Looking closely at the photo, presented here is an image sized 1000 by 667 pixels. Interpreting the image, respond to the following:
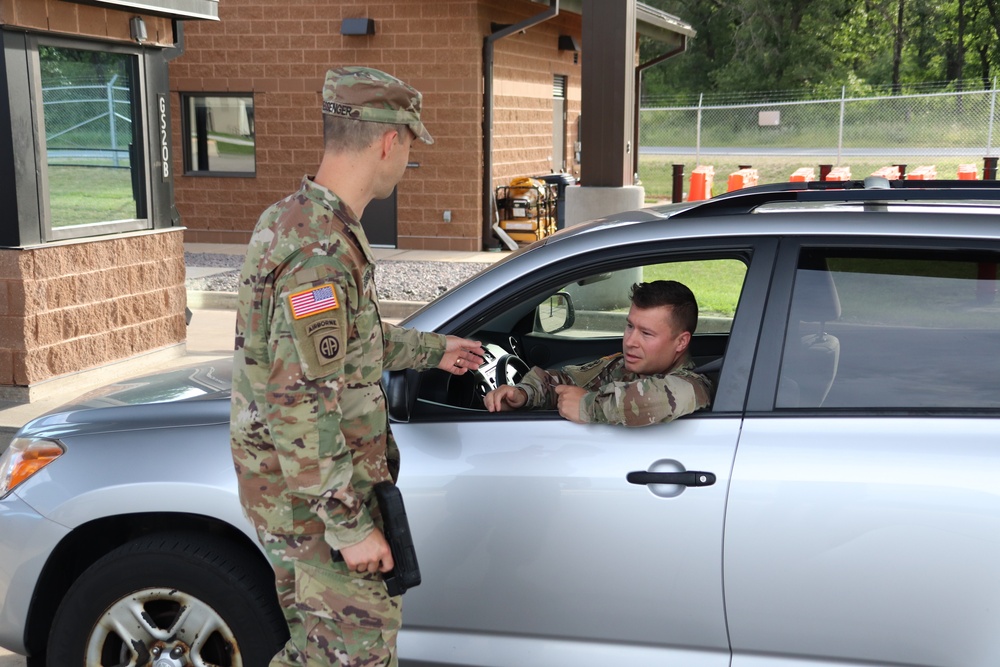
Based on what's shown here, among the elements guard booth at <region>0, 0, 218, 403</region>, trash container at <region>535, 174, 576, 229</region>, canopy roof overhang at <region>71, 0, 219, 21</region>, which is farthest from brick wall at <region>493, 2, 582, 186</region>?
guard booth at <region>0, 0, 218, 403</region>

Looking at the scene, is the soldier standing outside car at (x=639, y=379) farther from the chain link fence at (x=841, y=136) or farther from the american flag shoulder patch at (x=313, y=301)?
the chain link fence at (x=841, y=136)

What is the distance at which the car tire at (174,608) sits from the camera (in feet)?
9.79

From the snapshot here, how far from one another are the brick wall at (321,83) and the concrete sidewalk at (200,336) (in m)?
0.68

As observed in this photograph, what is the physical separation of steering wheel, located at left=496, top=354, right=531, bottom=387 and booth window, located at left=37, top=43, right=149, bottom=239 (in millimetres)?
5151

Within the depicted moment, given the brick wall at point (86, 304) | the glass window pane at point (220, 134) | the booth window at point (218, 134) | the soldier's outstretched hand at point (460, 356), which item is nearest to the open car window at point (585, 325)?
the soldier's outstretched hand at point (460, 356)

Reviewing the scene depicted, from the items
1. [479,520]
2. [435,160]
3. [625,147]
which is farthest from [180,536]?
[435,160]

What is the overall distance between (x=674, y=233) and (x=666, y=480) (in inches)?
27.5

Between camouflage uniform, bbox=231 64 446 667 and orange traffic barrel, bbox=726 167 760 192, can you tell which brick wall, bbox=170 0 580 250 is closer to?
orange traffic barrel, bbox=726 167 760 192

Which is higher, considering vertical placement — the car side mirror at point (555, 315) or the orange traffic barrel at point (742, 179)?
the orange traffic barrel at point (742, 179)

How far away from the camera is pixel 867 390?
274cm

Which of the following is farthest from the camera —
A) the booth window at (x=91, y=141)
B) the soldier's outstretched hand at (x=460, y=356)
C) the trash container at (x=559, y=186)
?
the trash container at (x=559, y=186)

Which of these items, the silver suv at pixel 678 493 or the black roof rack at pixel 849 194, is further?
the black roof rack at pixel 849 194

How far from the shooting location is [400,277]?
495 inches

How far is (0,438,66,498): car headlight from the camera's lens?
3197 millimetres
